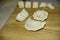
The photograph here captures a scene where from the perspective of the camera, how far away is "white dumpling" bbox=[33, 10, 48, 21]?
2.49 feet

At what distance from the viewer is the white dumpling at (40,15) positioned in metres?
0.76

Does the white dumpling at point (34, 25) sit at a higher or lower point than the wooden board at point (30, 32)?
higher

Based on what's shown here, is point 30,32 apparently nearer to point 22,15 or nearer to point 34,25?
point 34,25

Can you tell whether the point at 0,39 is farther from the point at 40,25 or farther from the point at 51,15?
the point at 51,15

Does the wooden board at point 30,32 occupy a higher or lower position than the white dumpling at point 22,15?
lower

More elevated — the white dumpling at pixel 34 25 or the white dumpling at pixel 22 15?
the white dumpling at pixel 22 15

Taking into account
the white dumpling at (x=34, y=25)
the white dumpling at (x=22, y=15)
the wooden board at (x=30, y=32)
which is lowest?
the wooden board at (x=30, y=32)

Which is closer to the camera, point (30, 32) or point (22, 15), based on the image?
point (30, 32)

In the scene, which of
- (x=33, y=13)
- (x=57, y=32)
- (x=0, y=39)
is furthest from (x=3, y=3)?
(x=57, y=32)

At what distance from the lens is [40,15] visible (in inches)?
31.0

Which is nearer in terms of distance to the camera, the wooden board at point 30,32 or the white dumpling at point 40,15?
the wooden board at point 30,32

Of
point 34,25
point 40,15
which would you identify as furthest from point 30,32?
point 40,15

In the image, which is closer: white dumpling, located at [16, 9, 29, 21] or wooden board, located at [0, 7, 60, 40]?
wooden board, located at [0, 7, 60, 40]

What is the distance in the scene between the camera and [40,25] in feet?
2.30
